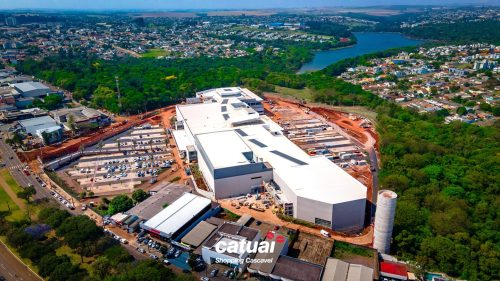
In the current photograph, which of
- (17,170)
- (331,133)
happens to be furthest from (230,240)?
(331,133)

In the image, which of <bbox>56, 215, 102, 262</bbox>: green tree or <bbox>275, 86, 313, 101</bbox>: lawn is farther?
<bbox>275, 86, 313, 101</bbox>: lawn

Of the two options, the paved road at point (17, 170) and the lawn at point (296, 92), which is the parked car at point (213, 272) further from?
the lawn at point (296, 92)

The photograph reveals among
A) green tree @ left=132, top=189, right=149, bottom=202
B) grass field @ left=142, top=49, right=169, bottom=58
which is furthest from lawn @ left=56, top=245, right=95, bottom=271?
grass field @ left=142, top=49, right=169, bottom=58

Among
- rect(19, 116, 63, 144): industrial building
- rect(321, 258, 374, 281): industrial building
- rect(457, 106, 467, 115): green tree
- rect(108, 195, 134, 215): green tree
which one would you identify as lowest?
rect(457, 106, 467, 115): green tree

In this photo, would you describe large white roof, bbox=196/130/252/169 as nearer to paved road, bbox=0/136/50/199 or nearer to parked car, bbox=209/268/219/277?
parked car, bbox=209/268/219/277

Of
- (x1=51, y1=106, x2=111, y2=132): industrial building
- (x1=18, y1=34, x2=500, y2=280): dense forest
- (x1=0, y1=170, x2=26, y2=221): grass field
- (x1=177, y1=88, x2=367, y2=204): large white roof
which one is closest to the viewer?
(x1=18, y1=34, x2=500, y2=280): dense forest

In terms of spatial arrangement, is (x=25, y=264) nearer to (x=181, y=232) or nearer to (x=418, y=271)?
(x=181, y=232)
